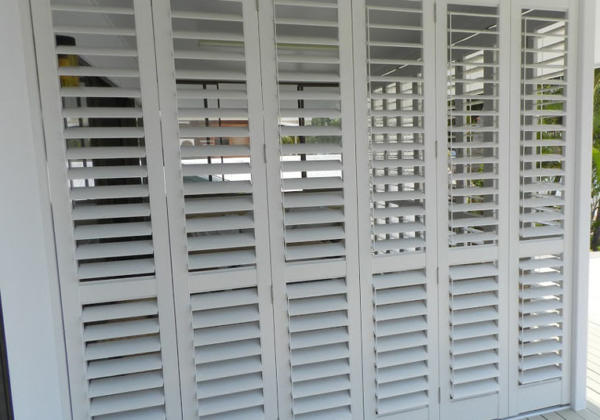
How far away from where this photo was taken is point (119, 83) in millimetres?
3277

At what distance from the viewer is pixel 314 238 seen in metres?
1.98

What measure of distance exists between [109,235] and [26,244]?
0.29 m

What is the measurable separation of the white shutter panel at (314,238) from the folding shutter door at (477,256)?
516 millimetres

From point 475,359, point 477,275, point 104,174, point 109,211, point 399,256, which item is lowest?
point 475,359

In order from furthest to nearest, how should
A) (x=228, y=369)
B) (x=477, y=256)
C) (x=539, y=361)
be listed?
(x=539, y=361) < (x=477, y=256) < (x=228, y=369)

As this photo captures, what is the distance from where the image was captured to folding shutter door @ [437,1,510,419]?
2.15 meters

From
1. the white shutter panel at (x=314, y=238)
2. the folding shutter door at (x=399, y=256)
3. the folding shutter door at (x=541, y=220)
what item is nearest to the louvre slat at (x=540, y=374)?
the folding shutter door at (x=541, y=220)

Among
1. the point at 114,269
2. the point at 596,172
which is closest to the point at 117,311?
the point at 114,269

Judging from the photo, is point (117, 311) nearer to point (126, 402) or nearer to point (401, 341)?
point (126, 402)

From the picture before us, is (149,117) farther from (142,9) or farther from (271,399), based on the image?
(271,399)

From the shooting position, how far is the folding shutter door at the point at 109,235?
5.53 ft

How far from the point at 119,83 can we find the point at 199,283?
7.08ft

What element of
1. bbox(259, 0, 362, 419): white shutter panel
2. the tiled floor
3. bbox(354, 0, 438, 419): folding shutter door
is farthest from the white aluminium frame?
the tiled floor

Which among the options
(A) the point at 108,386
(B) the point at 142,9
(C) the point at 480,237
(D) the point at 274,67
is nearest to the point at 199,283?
(A) the point at 108,386
